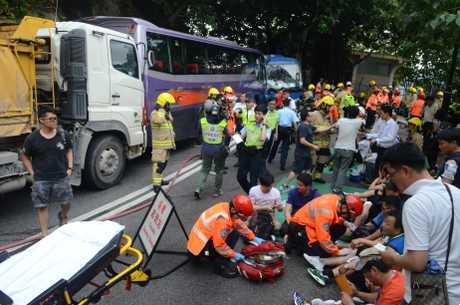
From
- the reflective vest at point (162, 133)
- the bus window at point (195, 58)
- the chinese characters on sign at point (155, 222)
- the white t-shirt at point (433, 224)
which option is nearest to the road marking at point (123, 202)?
the reflective vest at point (162, 133)

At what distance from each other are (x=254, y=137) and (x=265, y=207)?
5.18 feet

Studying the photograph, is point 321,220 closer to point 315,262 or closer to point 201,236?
point 315,262

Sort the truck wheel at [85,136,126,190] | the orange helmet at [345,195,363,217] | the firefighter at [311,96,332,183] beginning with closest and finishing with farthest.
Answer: the orange helmet at [345,195,363,217] < the truck wheel at [85,136,126,190] < the firefighter at [311,96,332,183]

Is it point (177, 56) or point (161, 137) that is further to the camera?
point (177, 56)

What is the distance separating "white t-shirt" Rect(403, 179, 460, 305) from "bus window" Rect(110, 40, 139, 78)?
6.31 meters

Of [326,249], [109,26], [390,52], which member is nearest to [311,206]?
[326,249]

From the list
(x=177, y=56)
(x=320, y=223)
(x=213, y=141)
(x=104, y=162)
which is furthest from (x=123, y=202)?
(x=177, y=56)

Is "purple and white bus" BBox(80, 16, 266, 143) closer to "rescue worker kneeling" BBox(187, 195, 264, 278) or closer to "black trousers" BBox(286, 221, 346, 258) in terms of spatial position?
"rescue worker kneeling" BBox(187, 195, 264, 278)

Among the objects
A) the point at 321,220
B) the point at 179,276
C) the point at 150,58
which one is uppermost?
the point at 150,58

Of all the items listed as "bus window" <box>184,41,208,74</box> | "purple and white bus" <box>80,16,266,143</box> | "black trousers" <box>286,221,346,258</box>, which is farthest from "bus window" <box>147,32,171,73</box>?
"black trousers" <box>286,221,346,258</box>

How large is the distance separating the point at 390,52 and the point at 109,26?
22.4 meters

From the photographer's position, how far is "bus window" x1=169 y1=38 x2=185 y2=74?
10.0 m

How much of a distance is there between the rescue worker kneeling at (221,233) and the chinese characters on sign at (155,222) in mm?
483

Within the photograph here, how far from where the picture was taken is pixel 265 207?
5.42 meters
